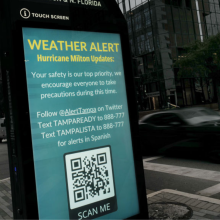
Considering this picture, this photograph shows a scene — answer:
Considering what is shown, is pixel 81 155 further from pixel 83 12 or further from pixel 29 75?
pixel 83 12

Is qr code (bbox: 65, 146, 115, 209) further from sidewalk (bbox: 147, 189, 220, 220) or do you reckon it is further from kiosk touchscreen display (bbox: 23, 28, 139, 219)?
sidewalk (bbox: 147, 189, 220, 220)

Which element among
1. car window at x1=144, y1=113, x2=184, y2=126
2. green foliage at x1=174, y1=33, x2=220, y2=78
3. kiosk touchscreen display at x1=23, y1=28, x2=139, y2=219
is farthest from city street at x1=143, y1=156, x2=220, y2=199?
green foliage at x1=174, y1=33, x2=220, y2=78

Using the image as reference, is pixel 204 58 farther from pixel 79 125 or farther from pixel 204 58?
pixel 79 125

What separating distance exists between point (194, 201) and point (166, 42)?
30.4 meters

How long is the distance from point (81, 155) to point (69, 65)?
100 centimetres

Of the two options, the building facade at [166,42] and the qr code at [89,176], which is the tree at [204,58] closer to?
the building facade at [166,42]

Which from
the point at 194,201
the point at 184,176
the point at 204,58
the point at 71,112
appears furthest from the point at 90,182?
the point at 204,58

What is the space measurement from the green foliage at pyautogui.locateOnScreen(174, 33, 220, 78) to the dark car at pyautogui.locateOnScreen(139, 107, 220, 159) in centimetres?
1964

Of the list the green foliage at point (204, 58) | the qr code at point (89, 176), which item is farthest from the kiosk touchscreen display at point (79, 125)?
the green foliage at point (204, 58)

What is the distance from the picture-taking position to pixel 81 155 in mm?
3102

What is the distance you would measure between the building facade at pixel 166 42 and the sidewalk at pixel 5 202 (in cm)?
2585

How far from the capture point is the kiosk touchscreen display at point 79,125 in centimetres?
288

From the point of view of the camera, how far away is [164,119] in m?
8.81

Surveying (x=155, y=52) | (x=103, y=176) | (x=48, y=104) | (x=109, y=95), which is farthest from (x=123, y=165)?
(x=155, y=52)
